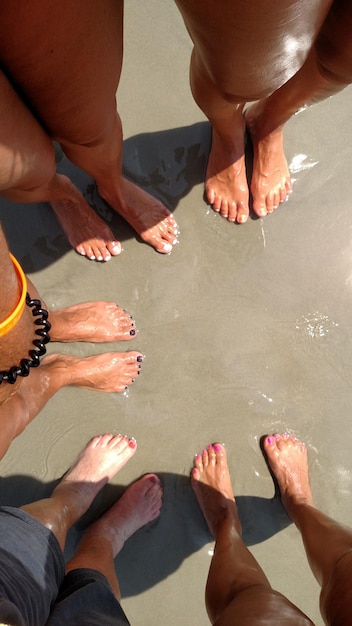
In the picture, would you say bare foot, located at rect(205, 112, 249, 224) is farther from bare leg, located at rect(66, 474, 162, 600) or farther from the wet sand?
bare leg, located at rect(66, 474, 162, 600)

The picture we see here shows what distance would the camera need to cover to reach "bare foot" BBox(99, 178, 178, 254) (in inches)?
85.4

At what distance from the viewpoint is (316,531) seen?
1812mm

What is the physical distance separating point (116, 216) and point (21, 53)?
4.05ft

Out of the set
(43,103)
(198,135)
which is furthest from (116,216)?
(43,103)

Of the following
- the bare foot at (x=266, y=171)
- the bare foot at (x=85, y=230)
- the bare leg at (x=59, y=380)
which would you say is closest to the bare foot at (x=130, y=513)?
the bare leg at (x=59, y=380)

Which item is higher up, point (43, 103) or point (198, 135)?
point (43, 103)

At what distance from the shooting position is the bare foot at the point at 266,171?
2174mm

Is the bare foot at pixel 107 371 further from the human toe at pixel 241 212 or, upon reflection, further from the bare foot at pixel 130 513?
the human toe at pixel 241 212

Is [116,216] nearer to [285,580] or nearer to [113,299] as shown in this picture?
[113,299]

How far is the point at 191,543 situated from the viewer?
6.91ft

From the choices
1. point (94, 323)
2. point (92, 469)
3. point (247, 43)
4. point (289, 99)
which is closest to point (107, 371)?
point (94, 323)

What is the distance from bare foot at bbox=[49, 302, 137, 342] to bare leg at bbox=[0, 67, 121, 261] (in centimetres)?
22

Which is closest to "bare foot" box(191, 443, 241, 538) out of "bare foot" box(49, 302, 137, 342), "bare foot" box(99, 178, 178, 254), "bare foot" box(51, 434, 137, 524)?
"bare foot" box(51, 434, 137, 524)

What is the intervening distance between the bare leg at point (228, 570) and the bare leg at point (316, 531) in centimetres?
11
